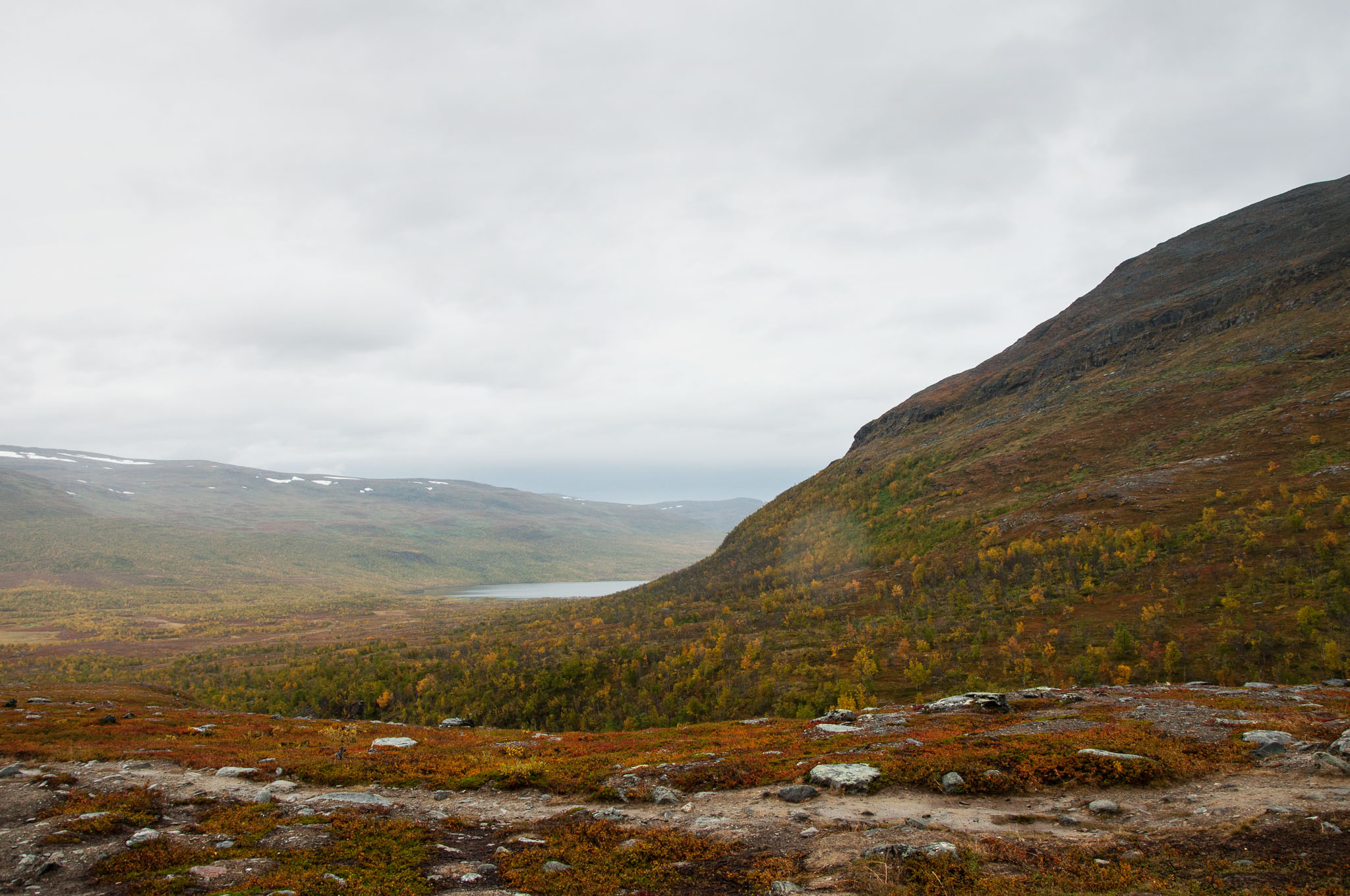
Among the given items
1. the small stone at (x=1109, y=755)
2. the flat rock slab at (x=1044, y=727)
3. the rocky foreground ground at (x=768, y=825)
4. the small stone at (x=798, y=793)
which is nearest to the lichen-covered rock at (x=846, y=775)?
the rocky foreground ground at (x=768, y=825)

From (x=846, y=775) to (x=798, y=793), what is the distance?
4.43 feet

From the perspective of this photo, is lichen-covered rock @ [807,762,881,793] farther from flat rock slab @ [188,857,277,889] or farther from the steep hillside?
the steep hillside

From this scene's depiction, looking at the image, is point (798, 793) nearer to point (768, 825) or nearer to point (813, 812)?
point (813, 812)

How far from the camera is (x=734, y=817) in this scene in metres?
11.9

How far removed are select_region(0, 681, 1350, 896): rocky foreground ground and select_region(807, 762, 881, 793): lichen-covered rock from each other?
0.05 m

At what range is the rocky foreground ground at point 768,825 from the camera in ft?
26.6

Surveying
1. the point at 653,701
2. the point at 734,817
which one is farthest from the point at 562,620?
the point at 734,817

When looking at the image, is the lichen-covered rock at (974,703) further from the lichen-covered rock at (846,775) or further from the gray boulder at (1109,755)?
the lichen-covered rock at (846,775)

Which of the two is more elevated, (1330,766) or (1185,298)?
(1185,298)

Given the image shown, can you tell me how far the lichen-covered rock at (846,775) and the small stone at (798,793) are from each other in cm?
48

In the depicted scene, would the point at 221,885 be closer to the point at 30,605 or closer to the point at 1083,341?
the point at 1083,341

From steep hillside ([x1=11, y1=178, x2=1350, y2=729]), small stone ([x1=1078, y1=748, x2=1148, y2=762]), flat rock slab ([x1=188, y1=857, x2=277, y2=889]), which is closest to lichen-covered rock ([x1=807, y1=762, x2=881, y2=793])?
small stone ([x1=1078, y1=748, x2=1148, y2=762])

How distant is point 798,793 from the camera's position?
12922 mm

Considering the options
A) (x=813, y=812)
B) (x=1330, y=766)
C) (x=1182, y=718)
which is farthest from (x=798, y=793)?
(x=1182, y=718)
